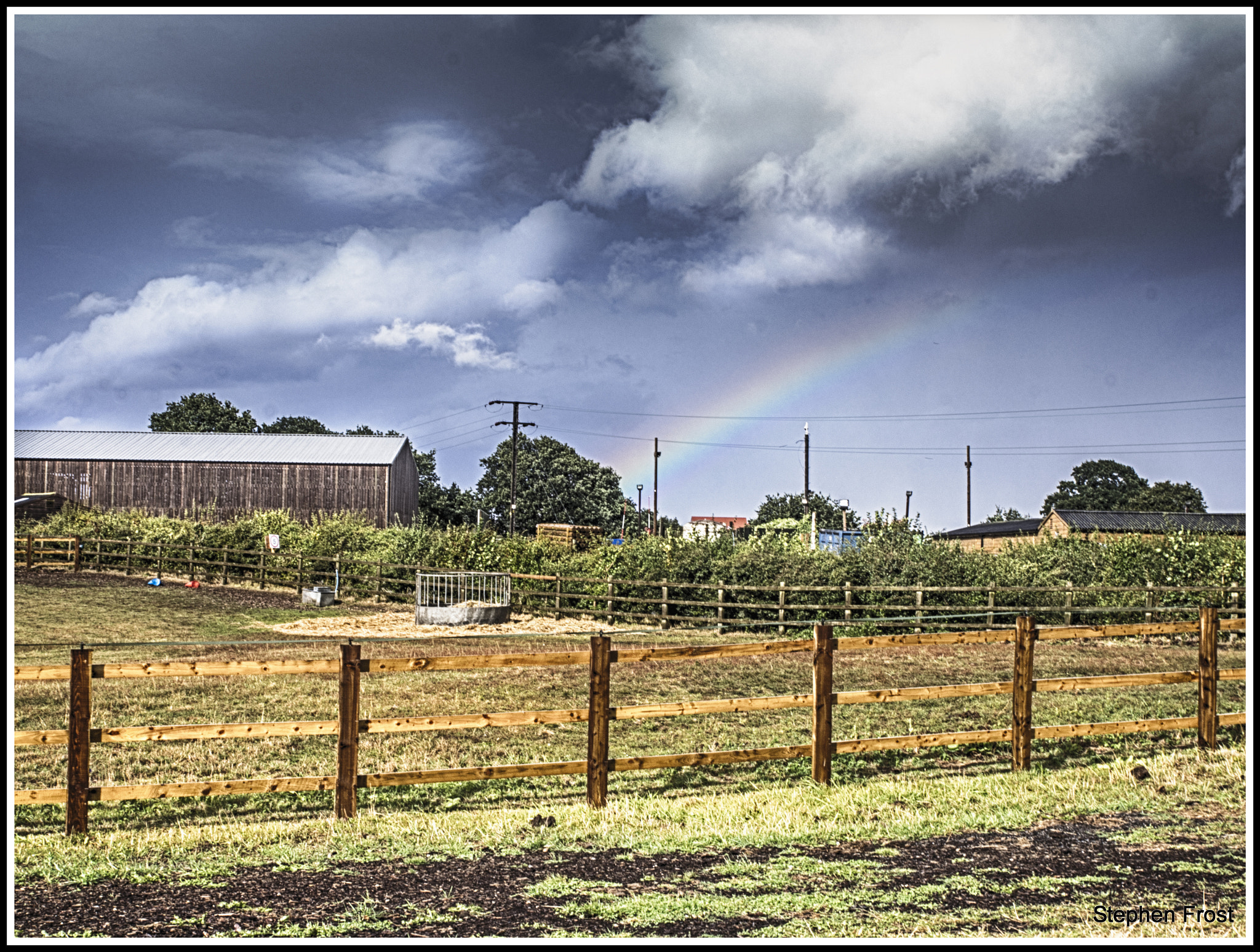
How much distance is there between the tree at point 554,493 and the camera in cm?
8019

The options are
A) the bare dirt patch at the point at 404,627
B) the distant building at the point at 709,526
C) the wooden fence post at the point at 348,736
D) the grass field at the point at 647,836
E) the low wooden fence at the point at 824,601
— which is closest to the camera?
the grass field at the point at 647,836

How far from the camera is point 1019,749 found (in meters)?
8.99

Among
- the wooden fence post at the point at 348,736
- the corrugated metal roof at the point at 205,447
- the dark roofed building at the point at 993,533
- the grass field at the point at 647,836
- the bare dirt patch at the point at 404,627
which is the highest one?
the corrugated metal roof at the point at 205,447

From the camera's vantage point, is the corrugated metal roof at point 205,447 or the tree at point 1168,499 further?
the tree at point 1168,499

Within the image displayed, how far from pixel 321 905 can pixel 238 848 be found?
56.3 inches

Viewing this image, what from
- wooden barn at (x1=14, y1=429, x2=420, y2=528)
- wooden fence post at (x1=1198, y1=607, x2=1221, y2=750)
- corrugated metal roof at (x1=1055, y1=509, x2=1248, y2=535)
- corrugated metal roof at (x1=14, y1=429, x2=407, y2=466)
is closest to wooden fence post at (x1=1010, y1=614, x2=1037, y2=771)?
wooden fence post at (x1=1198, y1=607, x2=1221, y2=750)

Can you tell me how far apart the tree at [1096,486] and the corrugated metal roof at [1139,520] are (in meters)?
44.6

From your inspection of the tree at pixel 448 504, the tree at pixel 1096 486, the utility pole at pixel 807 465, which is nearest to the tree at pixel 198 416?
the tree at pixel 448 504

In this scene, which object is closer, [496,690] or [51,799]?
[51,799]

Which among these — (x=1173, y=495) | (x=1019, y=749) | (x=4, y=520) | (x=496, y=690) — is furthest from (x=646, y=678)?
(x=1173, y=495)

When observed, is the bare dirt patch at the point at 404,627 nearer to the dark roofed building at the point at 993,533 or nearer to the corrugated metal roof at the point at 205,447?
the corrugated metal roof at the point at 205,447

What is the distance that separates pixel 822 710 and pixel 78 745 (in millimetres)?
5641

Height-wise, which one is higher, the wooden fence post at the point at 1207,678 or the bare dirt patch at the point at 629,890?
the wooden fence post at the point at 1207,678

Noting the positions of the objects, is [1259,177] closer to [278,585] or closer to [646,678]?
[646,678]
